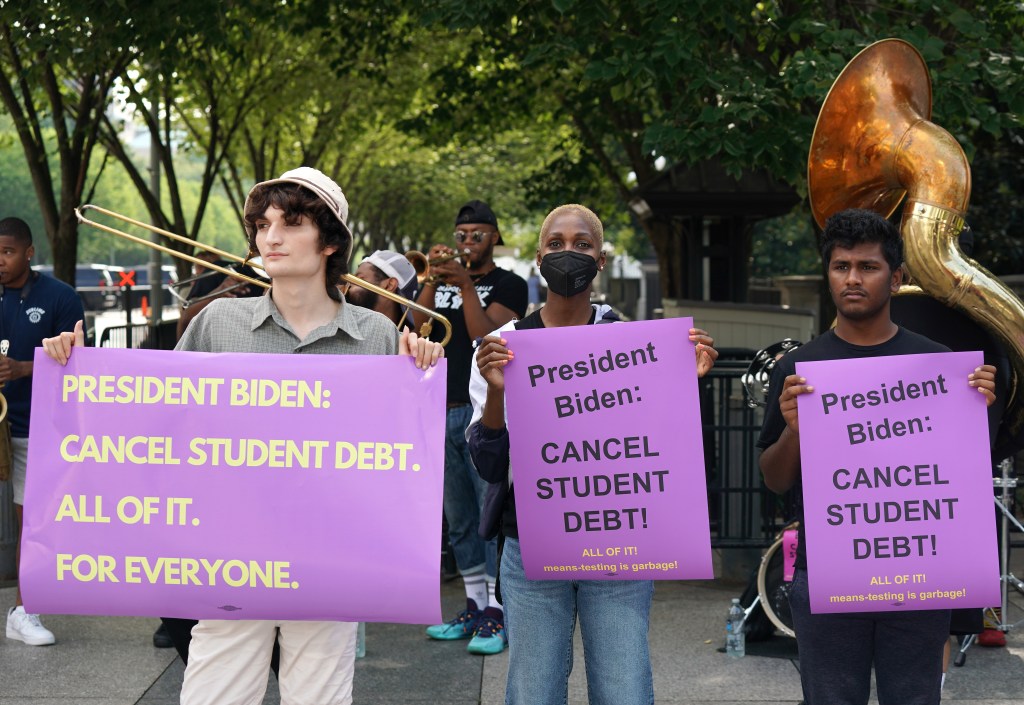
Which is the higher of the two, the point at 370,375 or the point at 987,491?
the point at 370,375

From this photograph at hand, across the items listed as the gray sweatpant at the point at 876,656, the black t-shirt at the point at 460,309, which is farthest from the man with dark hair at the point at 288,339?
the black t-shirt at the point at 460,309

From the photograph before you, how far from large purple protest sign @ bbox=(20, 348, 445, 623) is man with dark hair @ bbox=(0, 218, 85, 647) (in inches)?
112

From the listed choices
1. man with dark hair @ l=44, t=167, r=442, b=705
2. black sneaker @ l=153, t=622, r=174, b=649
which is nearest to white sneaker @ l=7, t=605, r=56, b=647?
black sneaker @ l=153, t=622, r=174, b=649

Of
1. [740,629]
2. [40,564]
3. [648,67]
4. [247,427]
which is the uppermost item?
[648,67]

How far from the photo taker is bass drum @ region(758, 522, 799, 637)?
18.8 ft

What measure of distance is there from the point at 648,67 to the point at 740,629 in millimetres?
3254

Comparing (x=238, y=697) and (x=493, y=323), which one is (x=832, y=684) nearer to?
(x=238, y=697)

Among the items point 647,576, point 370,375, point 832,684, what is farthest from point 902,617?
point 370,375

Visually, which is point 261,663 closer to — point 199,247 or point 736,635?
point 199,247

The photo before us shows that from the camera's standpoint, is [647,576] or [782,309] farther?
[782,309]

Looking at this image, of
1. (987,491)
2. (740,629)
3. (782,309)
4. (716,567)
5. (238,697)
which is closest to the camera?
(238,697)

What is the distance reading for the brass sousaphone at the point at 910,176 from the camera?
15.5ft

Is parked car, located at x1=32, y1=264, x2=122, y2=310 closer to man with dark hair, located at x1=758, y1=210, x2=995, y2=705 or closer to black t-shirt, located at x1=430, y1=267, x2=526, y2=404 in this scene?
black t-shirt, located at x1=430, y1=267, x2=526, y2=404

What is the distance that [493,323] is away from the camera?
19.7 feet
